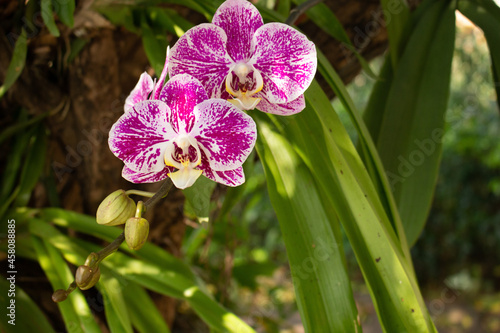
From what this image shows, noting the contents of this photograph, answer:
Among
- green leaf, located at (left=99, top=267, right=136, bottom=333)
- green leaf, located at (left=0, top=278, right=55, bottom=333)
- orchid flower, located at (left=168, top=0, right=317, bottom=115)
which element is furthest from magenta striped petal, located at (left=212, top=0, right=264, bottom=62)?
green leaf, located at (left=0, top=278, right=55, bottom=333)

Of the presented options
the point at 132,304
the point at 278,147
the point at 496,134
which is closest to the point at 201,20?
the point at 278,147

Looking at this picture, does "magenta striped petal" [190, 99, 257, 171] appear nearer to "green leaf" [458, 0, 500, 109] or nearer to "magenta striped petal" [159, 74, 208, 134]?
"magenta striped petal" [159, 74, 208, 134]

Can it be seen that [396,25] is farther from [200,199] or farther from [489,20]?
[200,199]

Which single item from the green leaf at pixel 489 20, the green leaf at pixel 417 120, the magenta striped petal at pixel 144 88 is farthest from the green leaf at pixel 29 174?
the green leaf at pixel 489 20

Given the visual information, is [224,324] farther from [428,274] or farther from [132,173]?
[428,274]

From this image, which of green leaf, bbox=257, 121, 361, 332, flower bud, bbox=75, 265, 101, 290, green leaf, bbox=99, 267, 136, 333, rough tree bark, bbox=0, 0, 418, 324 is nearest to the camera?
flower bud, bbox=75, 265, 101, 290

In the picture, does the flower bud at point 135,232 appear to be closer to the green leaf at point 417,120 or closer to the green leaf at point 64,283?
the green leaf at point 64,283

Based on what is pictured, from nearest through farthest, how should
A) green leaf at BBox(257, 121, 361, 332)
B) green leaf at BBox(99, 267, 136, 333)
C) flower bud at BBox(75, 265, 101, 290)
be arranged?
flower bud at BBox(75, 265, 101, 290)
green leaf at BBox(257, 121, 361, 332)
green leaf at BBox(99, 267, 136, 333)

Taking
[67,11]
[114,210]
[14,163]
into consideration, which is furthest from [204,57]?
[14,163]
